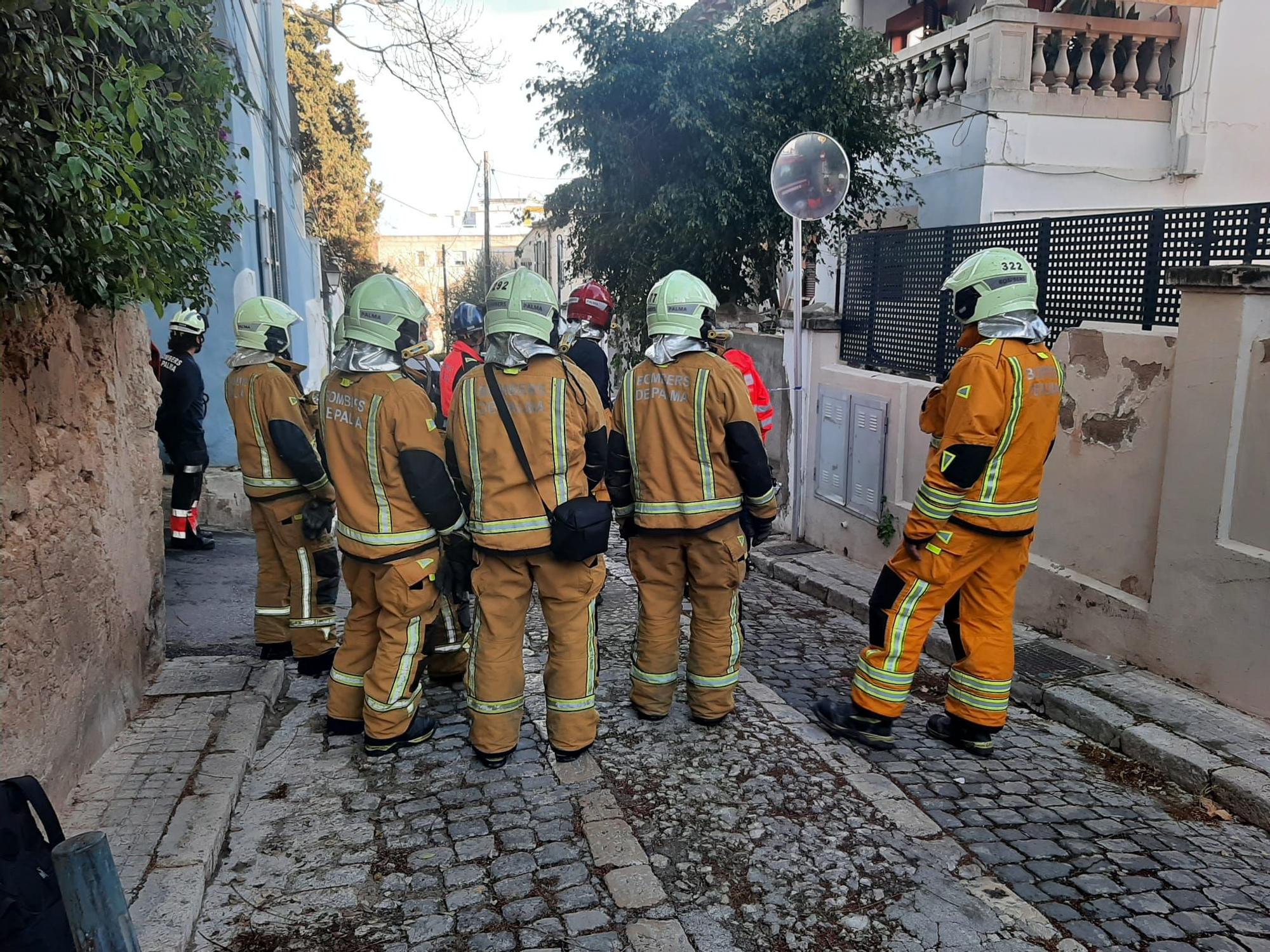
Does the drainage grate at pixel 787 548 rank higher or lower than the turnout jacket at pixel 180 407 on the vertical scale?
lower

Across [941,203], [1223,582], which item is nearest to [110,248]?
[1223,582]

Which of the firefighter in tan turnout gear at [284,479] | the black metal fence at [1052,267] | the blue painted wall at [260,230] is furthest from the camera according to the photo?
the blue painted wall at [260,230]

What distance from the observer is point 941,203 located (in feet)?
33.9

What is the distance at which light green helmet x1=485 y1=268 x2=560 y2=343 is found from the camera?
4.03 m

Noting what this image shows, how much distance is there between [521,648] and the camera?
4.14 metres

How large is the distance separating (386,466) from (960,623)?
2.74m

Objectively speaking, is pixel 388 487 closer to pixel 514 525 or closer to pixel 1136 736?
pixel 514 525

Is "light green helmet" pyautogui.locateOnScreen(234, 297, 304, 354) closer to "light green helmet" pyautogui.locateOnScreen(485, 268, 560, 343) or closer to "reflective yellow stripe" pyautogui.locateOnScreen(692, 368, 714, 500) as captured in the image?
"light green helmet" pyautogui.locateOnScreen(485, 268, 560, 343)

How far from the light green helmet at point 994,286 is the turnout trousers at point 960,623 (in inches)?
40.3

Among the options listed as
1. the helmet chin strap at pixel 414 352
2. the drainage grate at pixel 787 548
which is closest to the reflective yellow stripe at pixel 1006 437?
the helmet chin strap at pixel 414 352

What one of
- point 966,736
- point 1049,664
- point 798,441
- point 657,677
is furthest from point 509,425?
point 798,441

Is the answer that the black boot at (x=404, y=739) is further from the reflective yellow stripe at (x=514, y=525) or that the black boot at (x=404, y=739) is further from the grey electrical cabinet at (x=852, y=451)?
the grey electrical cabinet at (x=852, y=451)

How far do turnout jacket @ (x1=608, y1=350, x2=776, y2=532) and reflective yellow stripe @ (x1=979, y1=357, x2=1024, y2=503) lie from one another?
3.17 feet

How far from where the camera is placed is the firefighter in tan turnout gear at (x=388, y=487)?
13.3 ft
